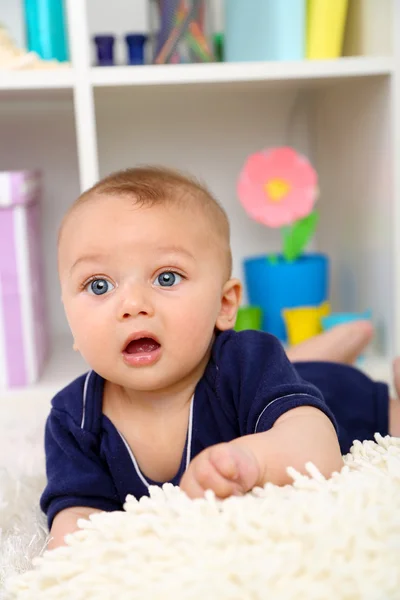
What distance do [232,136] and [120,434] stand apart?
982mm

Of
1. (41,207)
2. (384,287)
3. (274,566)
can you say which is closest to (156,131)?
(41,207)

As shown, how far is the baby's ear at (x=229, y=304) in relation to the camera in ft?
2.67

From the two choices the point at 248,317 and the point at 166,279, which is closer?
the point at 166,279

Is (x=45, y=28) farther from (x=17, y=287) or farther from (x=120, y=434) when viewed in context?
(x=120, y=434)

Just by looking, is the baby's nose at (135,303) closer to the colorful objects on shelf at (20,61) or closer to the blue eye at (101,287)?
the blue eye at (101,287)

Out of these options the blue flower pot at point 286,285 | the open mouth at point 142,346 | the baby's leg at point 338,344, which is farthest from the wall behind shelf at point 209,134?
the open mouth at point 142,346

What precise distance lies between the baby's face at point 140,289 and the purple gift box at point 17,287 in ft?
1.55

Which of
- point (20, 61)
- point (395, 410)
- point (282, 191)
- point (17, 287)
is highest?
point (20, 61)

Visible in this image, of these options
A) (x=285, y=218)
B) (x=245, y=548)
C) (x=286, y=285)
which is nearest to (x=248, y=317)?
(x=286, y=285)

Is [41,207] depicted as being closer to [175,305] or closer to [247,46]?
[247,46]

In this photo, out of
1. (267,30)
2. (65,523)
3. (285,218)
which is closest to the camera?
(65,523)

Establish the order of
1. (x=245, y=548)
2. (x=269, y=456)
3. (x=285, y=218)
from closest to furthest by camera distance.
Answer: (x=245, y=548)
(x=269, y=456)
(x=285, y=218)

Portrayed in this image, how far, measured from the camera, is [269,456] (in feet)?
2.08

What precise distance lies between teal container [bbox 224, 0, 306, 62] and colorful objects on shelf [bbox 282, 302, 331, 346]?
420mm
